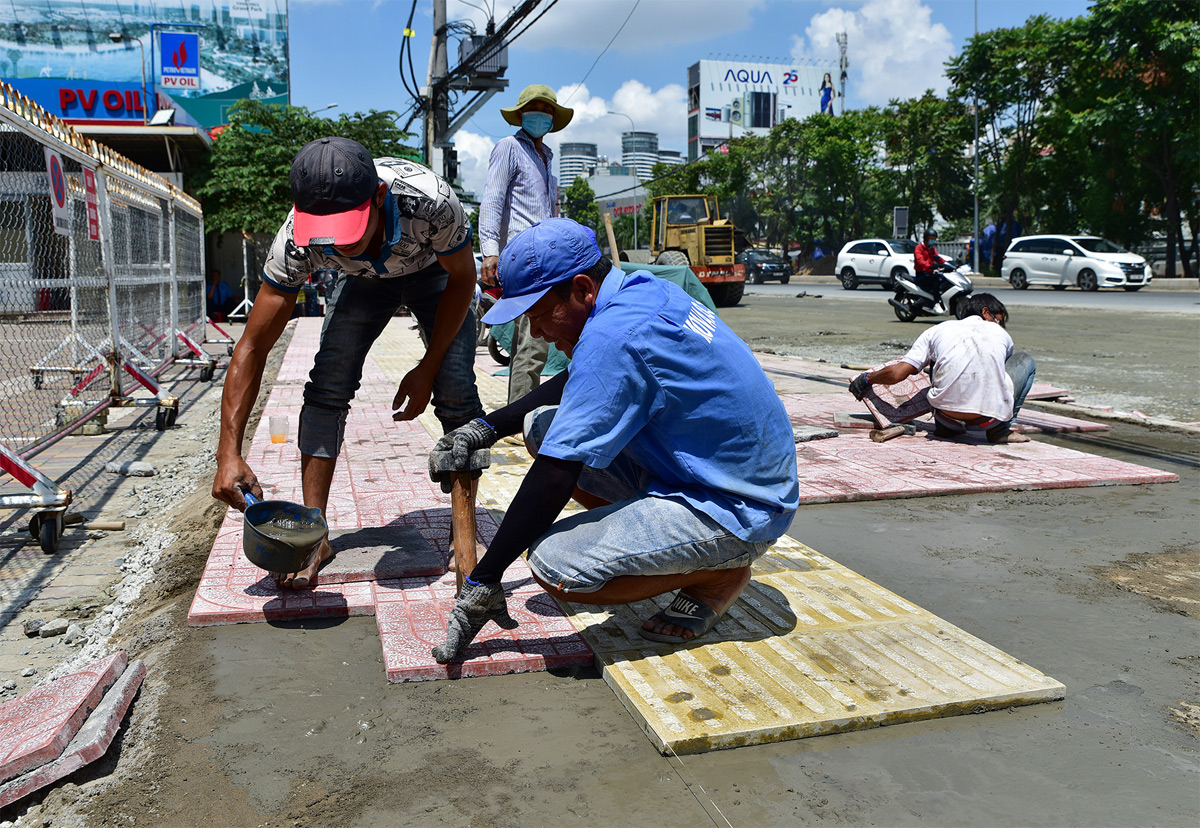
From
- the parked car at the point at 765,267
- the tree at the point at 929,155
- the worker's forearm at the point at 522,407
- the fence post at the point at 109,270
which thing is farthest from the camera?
the tree at the point at 929,155

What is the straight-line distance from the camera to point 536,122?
210 inches

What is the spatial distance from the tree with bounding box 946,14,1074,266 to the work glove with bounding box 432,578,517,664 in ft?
115

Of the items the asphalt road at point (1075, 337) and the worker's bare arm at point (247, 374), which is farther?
the asphalt road at point (1075, 337)

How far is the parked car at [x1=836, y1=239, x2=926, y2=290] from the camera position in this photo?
27.5 m

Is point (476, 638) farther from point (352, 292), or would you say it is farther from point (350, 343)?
point (352, 292)

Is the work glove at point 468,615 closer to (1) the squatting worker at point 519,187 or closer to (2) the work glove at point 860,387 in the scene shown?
(1) the squatting worker at point 519,187

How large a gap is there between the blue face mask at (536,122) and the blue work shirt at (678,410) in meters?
2.99

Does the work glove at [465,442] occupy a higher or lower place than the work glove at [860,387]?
higher

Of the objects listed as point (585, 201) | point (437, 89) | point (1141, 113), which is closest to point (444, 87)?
point (437, 89)

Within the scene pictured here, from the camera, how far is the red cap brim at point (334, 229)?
2.61 meters

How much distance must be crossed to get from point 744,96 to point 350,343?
99.8 m

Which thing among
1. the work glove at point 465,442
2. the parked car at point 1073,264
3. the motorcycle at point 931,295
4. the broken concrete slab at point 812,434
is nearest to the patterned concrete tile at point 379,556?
the work glove at point 465,442

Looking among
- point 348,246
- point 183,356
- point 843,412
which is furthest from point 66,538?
point 183,356

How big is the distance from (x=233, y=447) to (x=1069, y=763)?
2423mm
